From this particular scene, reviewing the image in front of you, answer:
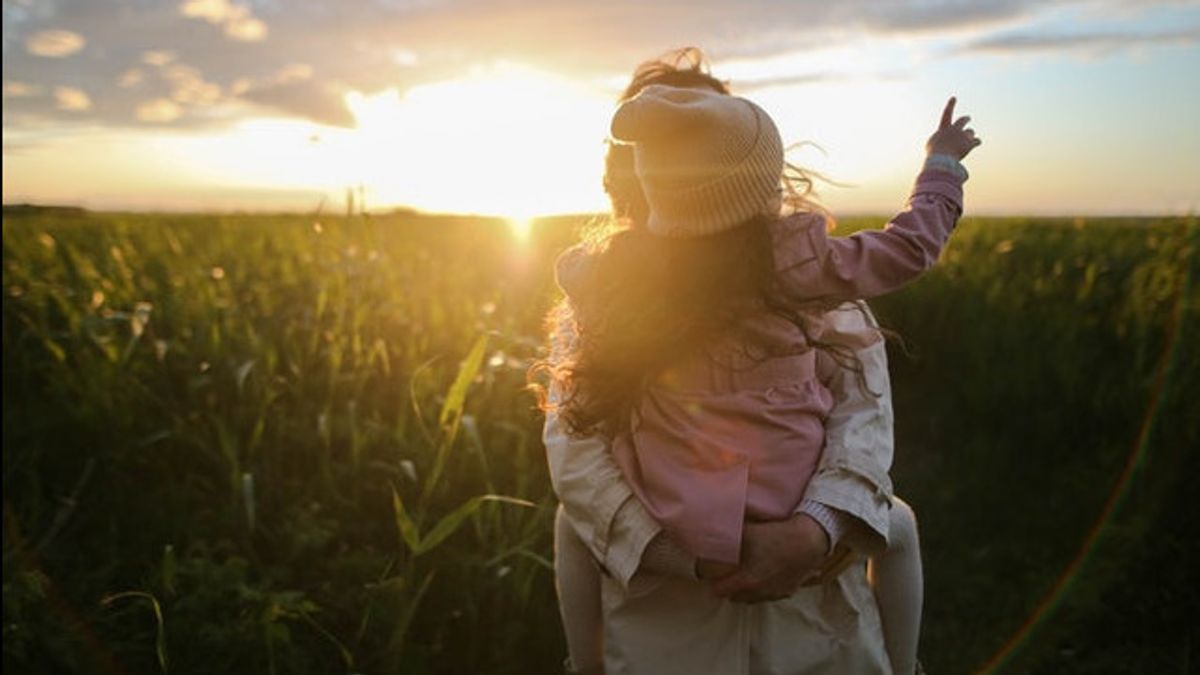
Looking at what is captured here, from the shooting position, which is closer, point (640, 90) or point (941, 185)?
point (941, 185)

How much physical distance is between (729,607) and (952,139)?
0.92 m

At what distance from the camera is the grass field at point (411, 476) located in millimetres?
2723

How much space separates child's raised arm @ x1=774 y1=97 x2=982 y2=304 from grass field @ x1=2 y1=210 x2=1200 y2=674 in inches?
42.8

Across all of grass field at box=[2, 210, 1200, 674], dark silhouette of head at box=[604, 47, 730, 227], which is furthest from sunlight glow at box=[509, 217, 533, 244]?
dark silhouette of head at box=[604, 47, 730, 227]

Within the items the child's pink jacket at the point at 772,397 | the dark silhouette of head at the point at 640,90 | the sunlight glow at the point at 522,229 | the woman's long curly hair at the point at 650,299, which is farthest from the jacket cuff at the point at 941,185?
the sunlight glow at the point at 522,229

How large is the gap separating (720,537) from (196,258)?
521cm

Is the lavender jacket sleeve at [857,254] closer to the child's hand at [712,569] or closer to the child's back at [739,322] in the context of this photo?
the child's back at [739,322]

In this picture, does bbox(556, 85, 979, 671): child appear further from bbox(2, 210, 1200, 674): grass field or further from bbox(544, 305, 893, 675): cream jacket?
bbox(2, 210, 1200, 674): grass field

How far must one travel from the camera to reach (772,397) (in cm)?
Result: 181

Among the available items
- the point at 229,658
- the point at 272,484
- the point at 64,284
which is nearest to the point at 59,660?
the point at 229,658

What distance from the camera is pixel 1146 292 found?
4.45 meters

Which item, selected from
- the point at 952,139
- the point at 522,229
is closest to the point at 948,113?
the point at 952,139

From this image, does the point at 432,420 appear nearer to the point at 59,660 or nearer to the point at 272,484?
the point at 272,484

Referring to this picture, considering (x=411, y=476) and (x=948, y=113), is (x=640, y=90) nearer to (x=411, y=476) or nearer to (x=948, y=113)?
(x=948, y=113)
